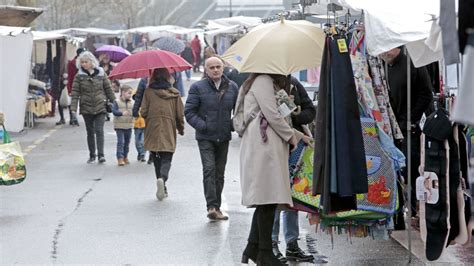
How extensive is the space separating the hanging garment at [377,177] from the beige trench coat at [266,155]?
0.65 m

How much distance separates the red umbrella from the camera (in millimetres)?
13094

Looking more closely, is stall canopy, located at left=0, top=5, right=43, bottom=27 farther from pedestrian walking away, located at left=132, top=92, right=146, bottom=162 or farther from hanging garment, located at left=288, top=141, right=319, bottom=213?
hanging garment, located at left=288, top=141, right=319, bottom=213

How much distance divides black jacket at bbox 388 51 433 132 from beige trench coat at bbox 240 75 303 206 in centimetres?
238

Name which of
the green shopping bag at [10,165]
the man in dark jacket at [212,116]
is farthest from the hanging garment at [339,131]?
the green shopping bag at [10,165]

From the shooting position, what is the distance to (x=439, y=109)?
768cm

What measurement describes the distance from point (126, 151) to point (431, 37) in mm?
10924

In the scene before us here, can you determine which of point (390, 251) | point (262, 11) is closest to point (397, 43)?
point (390, 251)

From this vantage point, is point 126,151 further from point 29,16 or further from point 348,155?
point 348,155

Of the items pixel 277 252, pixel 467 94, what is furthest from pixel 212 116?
pixel 467 94

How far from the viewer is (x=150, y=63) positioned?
43.0 feet

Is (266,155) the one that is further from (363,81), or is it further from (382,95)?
(382,95)

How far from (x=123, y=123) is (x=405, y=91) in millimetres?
7168

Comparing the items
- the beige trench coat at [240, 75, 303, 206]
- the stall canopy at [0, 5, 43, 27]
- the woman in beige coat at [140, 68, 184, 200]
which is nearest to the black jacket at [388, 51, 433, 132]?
the beige trench coat at [240, 75, 303, 206]

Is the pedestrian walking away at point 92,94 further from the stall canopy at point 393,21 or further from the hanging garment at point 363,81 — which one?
the stall canopy at point 393,21
